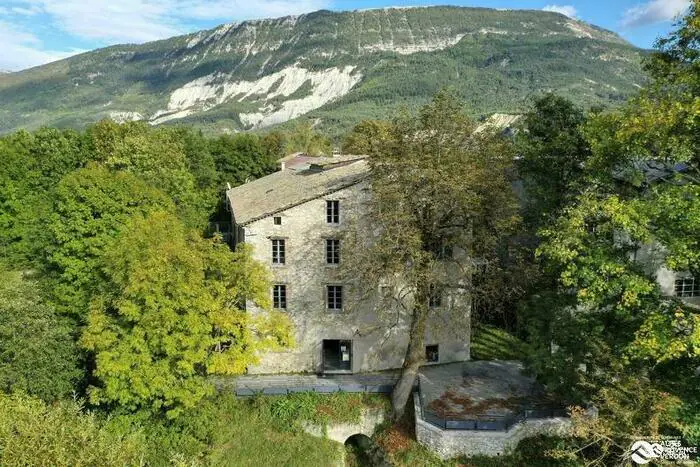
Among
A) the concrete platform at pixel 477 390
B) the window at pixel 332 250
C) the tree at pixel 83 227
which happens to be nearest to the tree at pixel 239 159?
the tree at pixel 83 227

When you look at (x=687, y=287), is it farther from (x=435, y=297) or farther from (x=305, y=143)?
(x=305, y=143)

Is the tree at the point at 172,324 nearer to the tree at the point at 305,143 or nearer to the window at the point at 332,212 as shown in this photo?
the window at the point at 332,212

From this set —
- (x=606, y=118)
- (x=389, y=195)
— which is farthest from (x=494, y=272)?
(x=606, y=118)

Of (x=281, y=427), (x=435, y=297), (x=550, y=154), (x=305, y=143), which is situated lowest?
(x=281, y=427)

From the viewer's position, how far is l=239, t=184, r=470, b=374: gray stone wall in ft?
103

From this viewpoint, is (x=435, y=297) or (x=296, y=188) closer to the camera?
(x=435, y=297)

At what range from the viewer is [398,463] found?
25406mm

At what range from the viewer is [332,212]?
31656 millimetres

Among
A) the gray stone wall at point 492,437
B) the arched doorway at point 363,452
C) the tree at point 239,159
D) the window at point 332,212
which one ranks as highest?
the tree at point 239,159

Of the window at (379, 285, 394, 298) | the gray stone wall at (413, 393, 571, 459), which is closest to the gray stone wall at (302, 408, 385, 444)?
the gray stone wall at (413, 393, 571, 459)

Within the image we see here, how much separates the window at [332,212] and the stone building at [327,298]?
0.06 m

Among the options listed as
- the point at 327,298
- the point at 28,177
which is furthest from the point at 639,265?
the point at 28,177

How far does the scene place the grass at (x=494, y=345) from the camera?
34.2 m

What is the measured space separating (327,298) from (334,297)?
45cm
